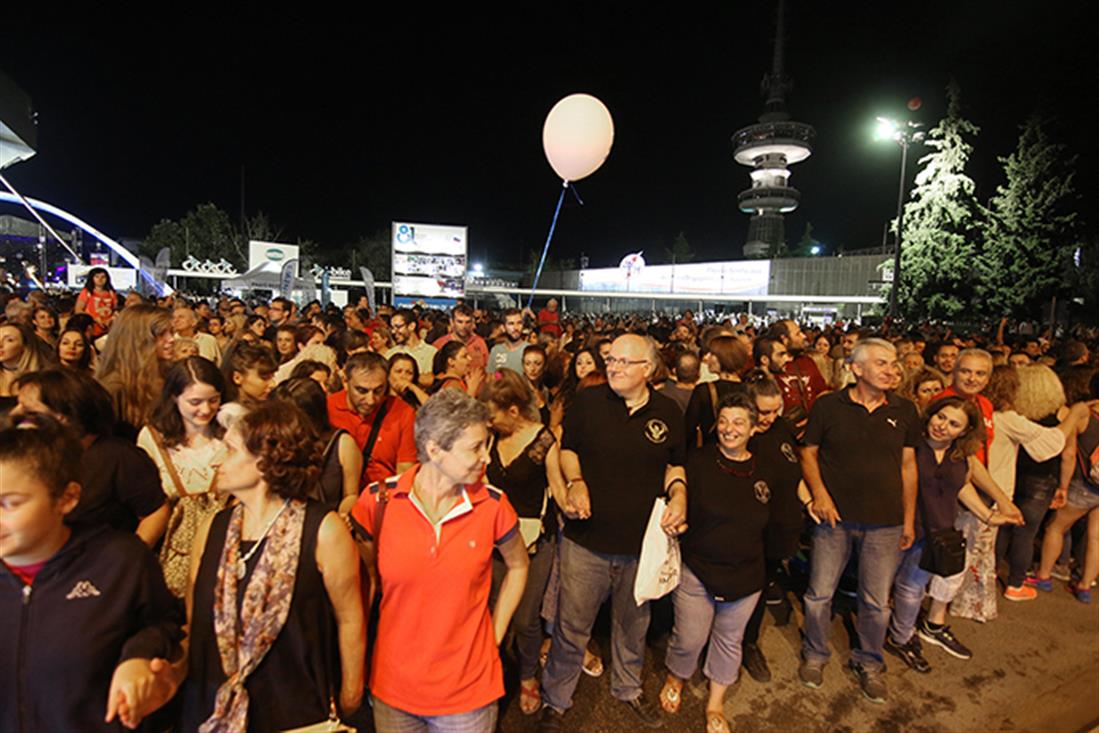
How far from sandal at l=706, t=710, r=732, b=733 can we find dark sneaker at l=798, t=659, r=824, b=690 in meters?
0.76

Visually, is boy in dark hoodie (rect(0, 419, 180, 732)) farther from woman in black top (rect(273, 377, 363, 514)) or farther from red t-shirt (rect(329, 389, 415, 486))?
red t-shirt (rect(329, 389, 415, 486))

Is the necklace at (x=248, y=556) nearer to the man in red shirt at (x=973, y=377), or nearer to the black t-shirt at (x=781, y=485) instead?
the black t-shirt at (x=781, y=485)

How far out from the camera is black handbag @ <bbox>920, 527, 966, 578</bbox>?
365 centimetres

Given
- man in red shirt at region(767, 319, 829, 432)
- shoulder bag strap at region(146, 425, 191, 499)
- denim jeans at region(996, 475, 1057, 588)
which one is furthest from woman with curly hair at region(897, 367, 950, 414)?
shoulder bag strap at region(146, 425, 191, 499)

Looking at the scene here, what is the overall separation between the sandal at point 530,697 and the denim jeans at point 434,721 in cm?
128

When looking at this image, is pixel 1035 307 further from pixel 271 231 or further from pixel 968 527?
pixel 271 231

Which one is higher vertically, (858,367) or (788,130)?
(788,130)

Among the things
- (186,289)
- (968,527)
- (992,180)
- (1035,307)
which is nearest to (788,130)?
(992,180)

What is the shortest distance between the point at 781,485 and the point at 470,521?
214cm

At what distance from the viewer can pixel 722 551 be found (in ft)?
10.1

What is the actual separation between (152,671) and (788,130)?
83926 millimetres

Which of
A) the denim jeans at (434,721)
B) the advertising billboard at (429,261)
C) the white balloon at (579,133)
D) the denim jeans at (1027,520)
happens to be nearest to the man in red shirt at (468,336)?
the white balloon at (579,133)

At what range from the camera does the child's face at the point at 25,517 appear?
4.86 ft

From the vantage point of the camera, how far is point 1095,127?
17.5 meters
